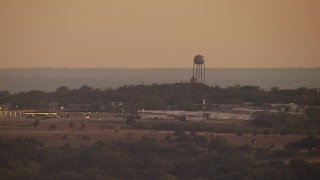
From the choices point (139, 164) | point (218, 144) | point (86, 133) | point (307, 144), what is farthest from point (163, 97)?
point (139, 164)

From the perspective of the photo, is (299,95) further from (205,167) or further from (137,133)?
(205,167)

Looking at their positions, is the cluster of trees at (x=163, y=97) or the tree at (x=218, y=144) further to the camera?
the cluster of trees at (x=163, y=97)

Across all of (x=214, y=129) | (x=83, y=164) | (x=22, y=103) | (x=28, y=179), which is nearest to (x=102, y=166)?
(x=83, y=164)

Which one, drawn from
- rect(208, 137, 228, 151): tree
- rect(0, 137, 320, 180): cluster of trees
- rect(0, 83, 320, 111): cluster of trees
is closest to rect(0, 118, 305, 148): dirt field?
rect(208, 137, 228, 151): tree

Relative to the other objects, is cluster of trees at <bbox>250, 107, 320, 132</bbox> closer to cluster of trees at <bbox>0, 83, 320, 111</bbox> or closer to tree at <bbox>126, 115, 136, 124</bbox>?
cluster of trees at <bbox>0, 83, 320, 111</bbox>

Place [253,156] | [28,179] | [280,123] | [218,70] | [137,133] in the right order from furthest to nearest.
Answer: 1. [218,70]
2. [280,123]
3. [137,133]
4. [253,156]
5. [28,179]

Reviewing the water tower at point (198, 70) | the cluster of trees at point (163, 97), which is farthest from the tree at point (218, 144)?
the water tower at point (198, 70)

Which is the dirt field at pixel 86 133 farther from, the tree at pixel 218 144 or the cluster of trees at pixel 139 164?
the cluster of trees at pixel 139 164
